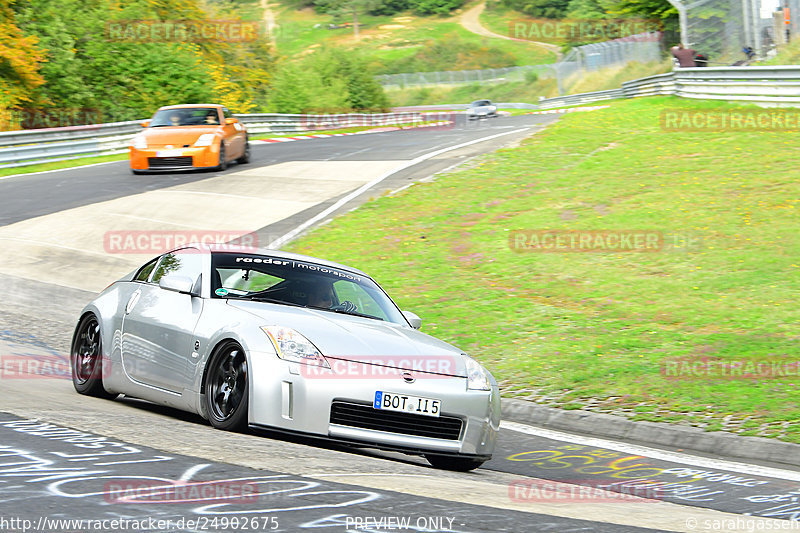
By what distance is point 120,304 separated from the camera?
26.8 ft

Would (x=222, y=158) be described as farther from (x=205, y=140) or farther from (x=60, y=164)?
(x=60, y=164)

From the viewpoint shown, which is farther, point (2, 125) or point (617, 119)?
point (2, 125)

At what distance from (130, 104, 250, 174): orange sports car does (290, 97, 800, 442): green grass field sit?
575 cm

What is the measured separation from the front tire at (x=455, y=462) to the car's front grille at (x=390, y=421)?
21cm

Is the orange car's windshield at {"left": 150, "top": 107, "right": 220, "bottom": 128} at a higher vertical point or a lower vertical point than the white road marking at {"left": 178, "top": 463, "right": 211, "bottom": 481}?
higher

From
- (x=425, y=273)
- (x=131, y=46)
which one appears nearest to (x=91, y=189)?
(x=425, y=273)

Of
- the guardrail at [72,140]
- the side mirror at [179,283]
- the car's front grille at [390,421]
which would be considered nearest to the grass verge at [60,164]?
the guardrail at [72,140]

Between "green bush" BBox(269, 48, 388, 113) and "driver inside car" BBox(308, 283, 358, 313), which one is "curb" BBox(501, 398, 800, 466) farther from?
"green bush" BBox(269, 48, 388, 113)

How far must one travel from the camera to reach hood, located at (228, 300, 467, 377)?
6520mm

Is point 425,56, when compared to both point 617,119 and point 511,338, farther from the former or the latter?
point 511,338

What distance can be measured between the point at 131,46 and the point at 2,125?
13.3 m

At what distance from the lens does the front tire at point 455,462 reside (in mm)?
6696

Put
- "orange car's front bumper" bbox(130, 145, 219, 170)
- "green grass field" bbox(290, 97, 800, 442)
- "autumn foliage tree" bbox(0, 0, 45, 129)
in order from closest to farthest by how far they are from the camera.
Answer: "green grass field" bbox(290, 97, 800, 442), "orange car's front bumper" bbox(130, 145, 219, 170), "autumn foliage tree" bbox(0, 0, 45, 129)

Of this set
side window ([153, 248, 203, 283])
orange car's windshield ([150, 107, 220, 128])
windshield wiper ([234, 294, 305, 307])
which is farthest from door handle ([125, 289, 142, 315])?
orange car's windshield ([150, 107, 220, 128])
